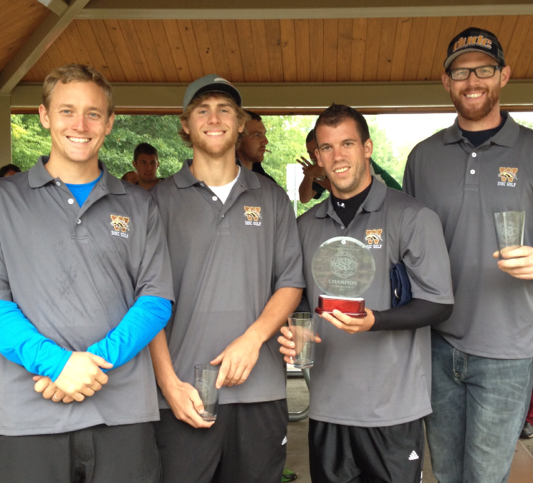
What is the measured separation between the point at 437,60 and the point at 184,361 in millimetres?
5953

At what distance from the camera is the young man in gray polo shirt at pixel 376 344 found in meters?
2.44

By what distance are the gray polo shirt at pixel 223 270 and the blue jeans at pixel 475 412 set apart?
775 millimetres

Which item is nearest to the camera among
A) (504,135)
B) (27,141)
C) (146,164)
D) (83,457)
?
(83,457)

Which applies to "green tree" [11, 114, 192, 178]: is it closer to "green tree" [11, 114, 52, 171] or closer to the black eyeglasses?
"green tree" [11, 114, 52, 171]

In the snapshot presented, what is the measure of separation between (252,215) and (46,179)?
85 centimetres

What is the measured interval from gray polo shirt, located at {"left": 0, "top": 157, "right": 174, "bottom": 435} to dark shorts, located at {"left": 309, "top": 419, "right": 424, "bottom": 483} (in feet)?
2.54

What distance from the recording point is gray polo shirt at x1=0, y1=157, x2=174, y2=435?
2.03m

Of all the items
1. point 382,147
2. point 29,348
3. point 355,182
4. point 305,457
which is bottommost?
point 305,457

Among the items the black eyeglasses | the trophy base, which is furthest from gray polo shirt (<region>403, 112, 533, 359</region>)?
the trophy base

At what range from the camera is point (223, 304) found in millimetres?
2477

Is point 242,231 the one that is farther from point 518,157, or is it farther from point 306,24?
point 306,24

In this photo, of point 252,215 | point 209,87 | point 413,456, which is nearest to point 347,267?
point 252,215

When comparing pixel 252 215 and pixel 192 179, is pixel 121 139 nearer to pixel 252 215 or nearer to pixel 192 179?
pixel 192 179

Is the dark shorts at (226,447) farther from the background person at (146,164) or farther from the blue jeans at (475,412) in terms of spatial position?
the background person at (146,164)
